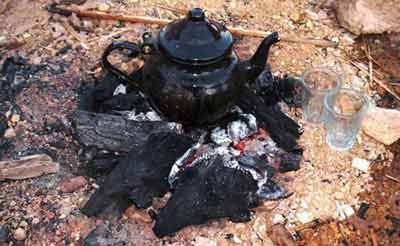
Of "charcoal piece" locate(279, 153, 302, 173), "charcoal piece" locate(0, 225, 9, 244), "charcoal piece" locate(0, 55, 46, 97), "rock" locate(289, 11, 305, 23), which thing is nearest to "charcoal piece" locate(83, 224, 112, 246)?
"charcoal piece" locate(0, 225, 9, 244)

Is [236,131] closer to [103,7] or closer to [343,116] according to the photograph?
[343,116]

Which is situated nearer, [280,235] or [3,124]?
[280,235]

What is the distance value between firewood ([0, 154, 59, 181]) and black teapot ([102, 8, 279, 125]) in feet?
1.93

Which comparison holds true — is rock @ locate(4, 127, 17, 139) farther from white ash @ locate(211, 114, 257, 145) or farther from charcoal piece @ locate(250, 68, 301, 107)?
charcoal piece @ locate(250, 68, 301, 107)

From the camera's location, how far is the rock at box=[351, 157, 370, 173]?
8.52ft

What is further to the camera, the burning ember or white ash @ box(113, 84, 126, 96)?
white ash @ box(113, 84, 126, 96)

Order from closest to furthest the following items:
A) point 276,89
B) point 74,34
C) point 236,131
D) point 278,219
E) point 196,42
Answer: point 196,42
point 278,219
point 236,131
point 276,89
point 74,34

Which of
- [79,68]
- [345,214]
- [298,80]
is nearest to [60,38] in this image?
[79,68]

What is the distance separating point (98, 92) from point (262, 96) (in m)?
0.99

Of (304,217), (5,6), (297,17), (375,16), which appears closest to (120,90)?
(304,217)

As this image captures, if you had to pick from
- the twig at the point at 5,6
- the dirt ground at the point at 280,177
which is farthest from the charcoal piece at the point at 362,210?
the twig at the point at 5,6

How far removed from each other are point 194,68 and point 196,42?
5.6 inches

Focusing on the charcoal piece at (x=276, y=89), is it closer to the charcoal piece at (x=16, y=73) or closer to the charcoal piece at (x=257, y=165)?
the charcoal piece at (x=257, y=165)

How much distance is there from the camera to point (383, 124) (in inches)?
107
